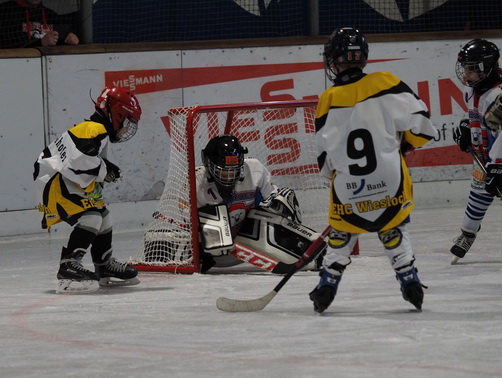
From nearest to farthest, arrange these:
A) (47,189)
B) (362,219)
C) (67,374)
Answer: (67,374) → (362,219) → (47,189)

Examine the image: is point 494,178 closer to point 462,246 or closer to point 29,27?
point 462,246

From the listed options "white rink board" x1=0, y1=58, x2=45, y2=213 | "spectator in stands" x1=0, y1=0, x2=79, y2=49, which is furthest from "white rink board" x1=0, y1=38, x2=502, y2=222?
"spectator in stands" x1=0, y1=0, x2=79, y2=49

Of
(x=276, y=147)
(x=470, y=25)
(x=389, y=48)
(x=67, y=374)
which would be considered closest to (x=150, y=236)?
(x=276, y=147)

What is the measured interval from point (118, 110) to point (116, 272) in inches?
30.3

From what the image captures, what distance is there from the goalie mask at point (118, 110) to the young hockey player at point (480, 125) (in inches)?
63.0

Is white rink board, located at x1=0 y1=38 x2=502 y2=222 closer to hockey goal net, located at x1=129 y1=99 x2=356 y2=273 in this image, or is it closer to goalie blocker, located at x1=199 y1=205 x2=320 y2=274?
hockey goal net, located at x1=129 y1=99 x2=356 y2=273

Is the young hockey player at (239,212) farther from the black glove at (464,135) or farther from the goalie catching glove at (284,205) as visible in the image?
the black glove at (464,135)

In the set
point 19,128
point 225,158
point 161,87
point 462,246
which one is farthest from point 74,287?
point 161,87

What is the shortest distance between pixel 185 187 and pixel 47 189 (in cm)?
91

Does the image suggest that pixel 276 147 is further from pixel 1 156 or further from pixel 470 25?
pixel 470 25

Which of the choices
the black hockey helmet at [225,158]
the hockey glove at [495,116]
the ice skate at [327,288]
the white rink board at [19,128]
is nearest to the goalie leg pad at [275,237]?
the black hockey helmet at [225,158]

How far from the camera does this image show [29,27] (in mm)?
7176

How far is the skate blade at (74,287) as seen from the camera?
477 cm

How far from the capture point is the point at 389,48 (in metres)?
7.73
